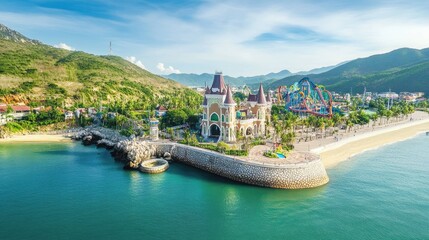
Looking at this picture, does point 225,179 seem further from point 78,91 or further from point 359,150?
point 78,91

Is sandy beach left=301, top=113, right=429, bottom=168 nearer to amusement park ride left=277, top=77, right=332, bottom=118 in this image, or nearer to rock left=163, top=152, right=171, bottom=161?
rock left=163, top=152, right=171, bottom=161

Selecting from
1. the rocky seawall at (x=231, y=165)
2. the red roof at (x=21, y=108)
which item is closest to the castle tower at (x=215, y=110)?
the rocky seawall at (x=231, y=165)

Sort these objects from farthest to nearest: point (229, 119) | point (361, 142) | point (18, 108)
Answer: point (18, 108), point (361, 142), point (229, 119)

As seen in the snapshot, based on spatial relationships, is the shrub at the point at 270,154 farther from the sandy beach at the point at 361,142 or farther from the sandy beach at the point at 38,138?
the sandy beach at the point at 38,138

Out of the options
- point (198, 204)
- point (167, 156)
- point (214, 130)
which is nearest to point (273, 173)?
point (198, 204)

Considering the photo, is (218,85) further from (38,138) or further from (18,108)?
(18,108)

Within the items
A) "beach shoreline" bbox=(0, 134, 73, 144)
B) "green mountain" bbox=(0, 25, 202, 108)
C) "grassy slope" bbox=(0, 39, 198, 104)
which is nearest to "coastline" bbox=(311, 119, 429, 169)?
"green mountain" bbox=(0, 25, 202, 108)
